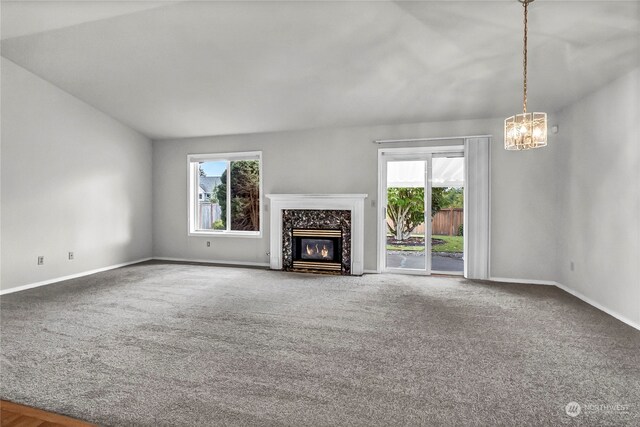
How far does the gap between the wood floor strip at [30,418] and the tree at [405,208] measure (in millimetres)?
4968

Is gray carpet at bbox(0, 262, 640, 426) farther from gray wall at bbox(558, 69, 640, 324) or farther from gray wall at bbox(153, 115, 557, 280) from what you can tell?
gray wall at bbox(153, 115, 557, 280)

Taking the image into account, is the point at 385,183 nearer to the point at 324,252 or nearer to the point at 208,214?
the point at 324,252

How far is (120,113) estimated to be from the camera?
5984 millimetres

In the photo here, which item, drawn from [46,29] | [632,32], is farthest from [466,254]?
[46,29]

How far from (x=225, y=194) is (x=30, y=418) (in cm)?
533

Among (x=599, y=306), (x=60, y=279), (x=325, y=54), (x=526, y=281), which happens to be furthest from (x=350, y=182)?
(x=60, y=279)

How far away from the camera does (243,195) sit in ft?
22.5

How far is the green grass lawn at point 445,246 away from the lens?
5.97 m

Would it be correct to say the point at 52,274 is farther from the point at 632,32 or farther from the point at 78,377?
the point at 632,32

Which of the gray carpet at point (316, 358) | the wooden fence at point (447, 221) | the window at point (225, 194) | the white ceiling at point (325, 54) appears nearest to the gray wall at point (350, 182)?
the window at point (225, 194)

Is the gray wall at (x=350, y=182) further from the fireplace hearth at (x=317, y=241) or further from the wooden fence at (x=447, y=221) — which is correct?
the wooden fence at (x=447, y=221)

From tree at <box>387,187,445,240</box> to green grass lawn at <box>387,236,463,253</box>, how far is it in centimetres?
18

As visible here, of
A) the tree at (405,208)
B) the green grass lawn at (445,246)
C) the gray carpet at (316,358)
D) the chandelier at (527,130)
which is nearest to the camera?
the gray carpet at (316,358)

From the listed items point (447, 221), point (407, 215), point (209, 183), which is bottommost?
point (447, 221)
